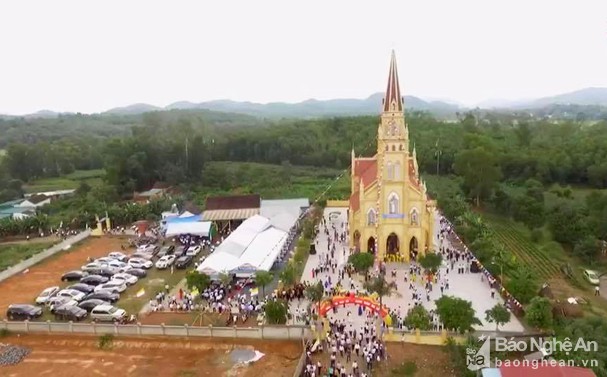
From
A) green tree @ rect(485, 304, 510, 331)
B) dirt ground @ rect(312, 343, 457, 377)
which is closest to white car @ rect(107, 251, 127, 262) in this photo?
dirt ground @ rect(312, 343, 457, 377)

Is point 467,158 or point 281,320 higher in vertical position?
point 467,158

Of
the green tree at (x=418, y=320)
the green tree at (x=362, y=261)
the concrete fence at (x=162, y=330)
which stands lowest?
the concrete fence at (x=162, y=330)

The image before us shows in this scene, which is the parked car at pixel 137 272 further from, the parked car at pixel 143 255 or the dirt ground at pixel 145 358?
the dirt ground at pixel 145 358

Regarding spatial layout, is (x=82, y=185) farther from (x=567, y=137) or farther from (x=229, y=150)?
(x=567, y=137)

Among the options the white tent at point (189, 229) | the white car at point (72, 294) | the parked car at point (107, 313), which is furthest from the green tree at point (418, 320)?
the white tent at point (189, 229)

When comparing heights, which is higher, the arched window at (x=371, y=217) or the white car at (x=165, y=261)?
the arched window at (x=371, y=217)

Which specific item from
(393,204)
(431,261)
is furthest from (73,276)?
(431,261)

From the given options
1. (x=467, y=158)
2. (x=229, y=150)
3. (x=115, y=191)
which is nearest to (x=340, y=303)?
(x=467, y=158)
